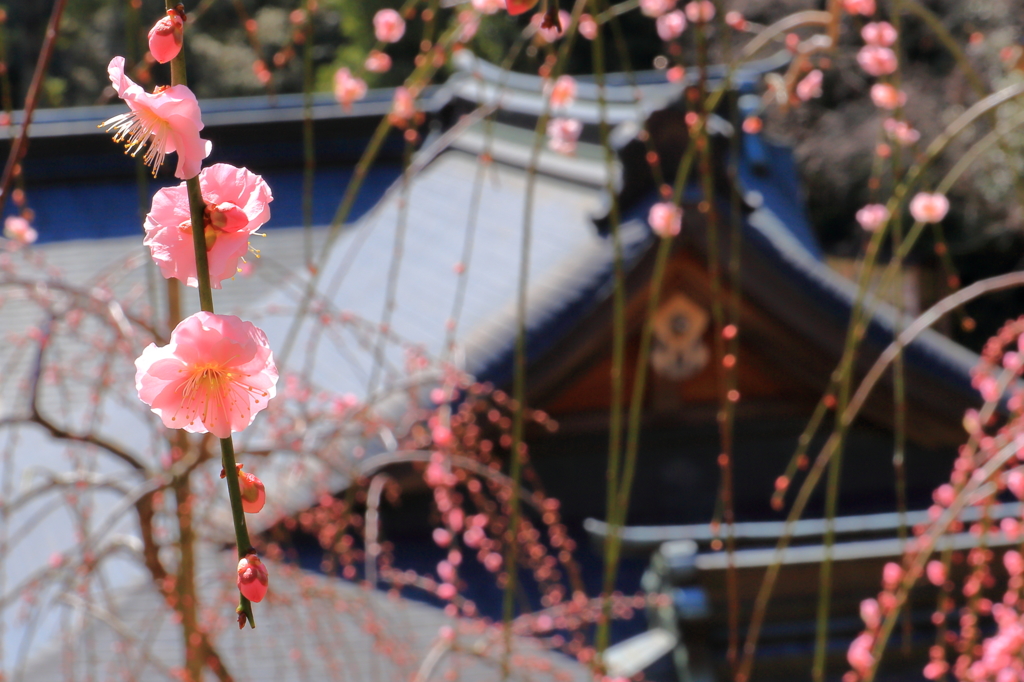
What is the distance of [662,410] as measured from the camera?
2.98 m

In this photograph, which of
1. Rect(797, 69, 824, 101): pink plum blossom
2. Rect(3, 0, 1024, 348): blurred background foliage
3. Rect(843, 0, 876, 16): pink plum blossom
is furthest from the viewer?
Rect(3, 0, 1024, 348): blurred background foliage

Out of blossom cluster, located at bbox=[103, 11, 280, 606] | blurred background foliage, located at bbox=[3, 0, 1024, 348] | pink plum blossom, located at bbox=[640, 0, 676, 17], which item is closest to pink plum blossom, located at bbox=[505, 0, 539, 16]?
blossom cluster, located at bbox=[103, 11, 280, 606]

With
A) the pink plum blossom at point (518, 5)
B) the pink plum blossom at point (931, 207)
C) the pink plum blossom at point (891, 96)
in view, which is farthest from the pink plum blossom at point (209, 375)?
the pink plum blossom at point (931, 207)

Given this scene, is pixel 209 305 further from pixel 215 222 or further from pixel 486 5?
pixel 486 5

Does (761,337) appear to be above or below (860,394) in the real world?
below

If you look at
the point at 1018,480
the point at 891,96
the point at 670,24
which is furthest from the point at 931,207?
the point at 670,24

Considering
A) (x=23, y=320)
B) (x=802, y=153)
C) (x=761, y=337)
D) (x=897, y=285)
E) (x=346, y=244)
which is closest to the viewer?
(x=897, y=285)

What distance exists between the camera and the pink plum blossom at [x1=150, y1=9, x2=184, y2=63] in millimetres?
467

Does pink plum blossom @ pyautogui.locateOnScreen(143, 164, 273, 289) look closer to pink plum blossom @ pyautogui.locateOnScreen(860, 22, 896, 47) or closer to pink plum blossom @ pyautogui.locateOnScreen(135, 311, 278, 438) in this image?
pink plum blossom @ pyautogui.locateOnScreen(135, 311, 278, 438)

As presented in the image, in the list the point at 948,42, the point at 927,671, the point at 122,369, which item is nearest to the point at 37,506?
the point at 122,369

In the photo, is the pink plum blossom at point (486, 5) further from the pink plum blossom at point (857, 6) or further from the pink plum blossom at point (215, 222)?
the pink plum blossom at point (215, 222)

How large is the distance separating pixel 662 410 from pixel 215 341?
2603mm

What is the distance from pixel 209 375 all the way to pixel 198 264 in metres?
0.09

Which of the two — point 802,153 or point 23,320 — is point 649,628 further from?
point 802,153
